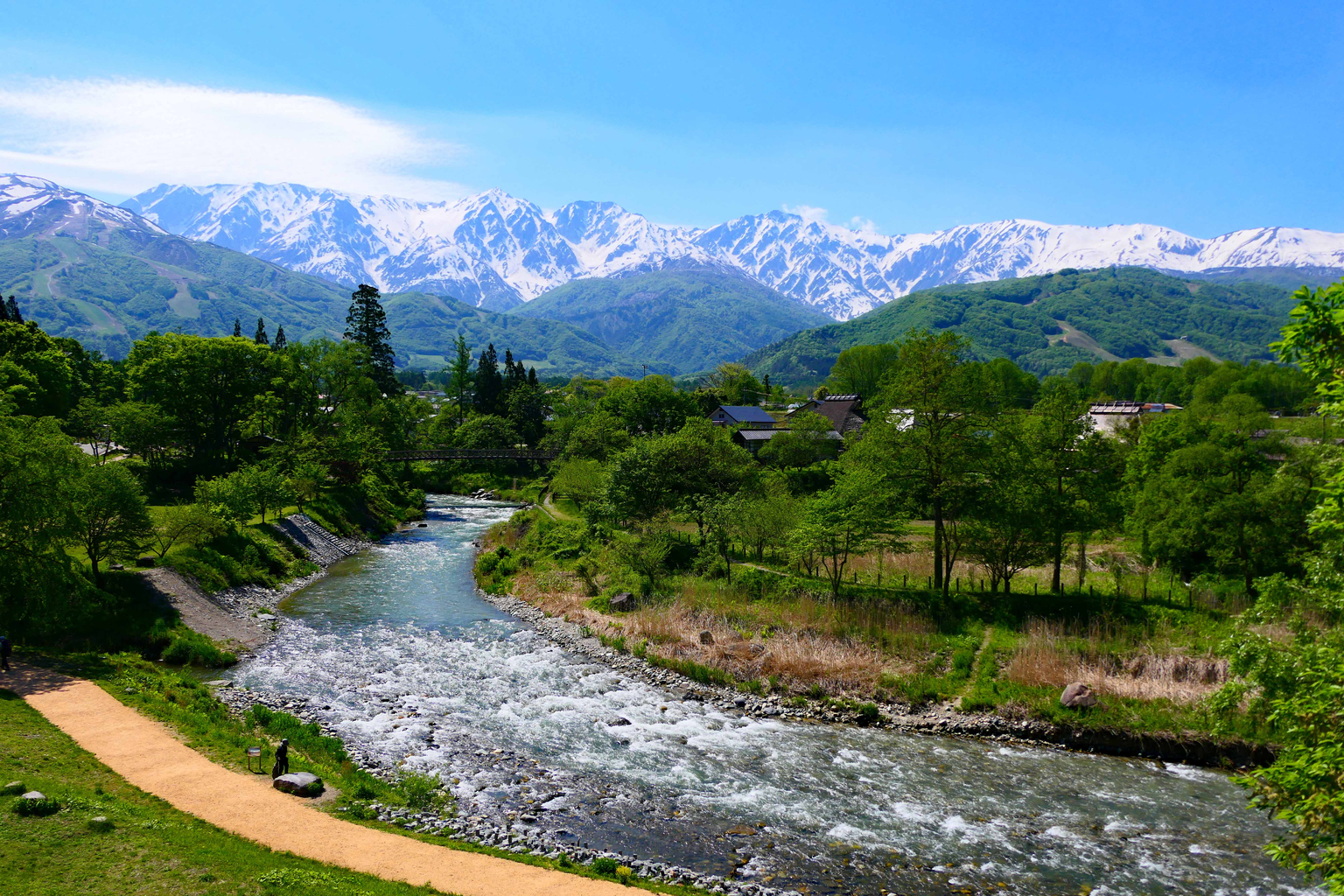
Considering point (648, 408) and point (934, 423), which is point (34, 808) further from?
point (648, 408)

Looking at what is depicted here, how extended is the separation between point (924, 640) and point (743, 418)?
223ft

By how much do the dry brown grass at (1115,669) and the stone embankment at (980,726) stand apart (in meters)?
1.84

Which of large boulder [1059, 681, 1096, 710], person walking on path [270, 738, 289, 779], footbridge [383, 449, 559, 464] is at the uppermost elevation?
footbridge [383, 449, 559, 464]

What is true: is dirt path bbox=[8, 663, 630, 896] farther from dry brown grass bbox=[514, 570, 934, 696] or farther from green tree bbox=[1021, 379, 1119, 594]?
green tree bbox=[1021, 379, 1119, 594]

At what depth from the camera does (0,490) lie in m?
26.1

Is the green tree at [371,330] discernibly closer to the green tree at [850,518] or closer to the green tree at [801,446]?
the green tree at [801,446]

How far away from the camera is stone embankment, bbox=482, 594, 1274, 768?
24328 mm

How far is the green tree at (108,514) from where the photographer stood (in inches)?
1270

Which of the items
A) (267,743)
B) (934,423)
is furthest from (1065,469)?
(267,743)

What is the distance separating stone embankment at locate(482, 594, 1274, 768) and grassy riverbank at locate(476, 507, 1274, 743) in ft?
1.08

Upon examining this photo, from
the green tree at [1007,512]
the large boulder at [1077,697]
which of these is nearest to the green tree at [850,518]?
the green tree at [1007,512]

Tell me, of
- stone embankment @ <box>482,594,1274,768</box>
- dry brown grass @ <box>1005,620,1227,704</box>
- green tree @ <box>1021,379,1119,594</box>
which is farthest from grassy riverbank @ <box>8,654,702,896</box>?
Result: green tree @ <box>1021,379,1119,594</box>

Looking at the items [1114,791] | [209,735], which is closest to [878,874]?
[1114,791]

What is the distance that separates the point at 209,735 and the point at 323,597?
22.9 m
